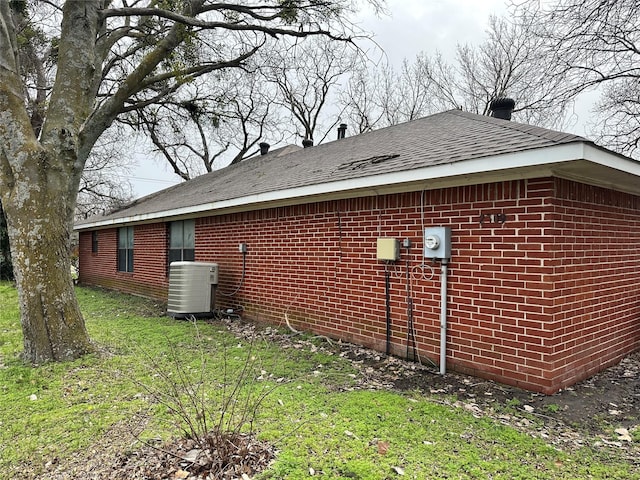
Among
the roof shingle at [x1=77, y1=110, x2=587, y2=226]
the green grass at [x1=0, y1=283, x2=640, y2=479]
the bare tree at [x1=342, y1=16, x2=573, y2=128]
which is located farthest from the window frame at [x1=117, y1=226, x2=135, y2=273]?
the bare tree at [x1=342, y1=16, x2=573, y2=128]

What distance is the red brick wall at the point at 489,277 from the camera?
395cm

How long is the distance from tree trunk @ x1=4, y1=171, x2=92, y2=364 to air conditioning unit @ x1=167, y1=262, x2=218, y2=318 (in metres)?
2.69

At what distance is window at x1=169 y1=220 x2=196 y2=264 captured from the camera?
9.66m

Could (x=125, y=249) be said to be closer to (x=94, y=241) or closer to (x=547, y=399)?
(x=94, y=241)

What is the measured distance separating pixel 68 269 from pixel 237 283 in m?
3.29

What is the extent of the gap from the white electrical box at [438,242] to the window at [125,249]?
1054 centimetres

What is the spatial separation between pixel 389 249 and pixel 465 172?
1.46 meters

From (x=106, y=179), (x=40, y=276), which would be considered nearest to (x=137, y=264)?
(x=40, y=276)

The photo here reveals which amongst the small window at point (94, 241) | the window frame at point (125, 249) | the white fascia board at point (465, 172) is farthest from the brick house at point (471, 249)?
the small window at point (94, 241)

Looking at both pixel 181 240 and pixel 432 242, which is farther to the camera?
pixel 181 240

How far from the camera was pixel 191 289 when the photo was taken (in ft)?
25.6

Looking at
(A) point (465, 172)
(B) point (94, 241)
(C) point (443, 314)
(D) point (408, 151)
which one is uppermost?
(D) point (408, 151)

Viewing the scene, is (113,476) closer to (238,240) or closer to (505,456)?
(505,456)

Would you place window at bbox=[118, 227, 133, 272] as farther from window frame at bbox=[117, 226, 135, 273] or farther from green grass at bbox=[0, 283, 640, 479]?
green grass at bbox=[0, 283, 640, 479]
